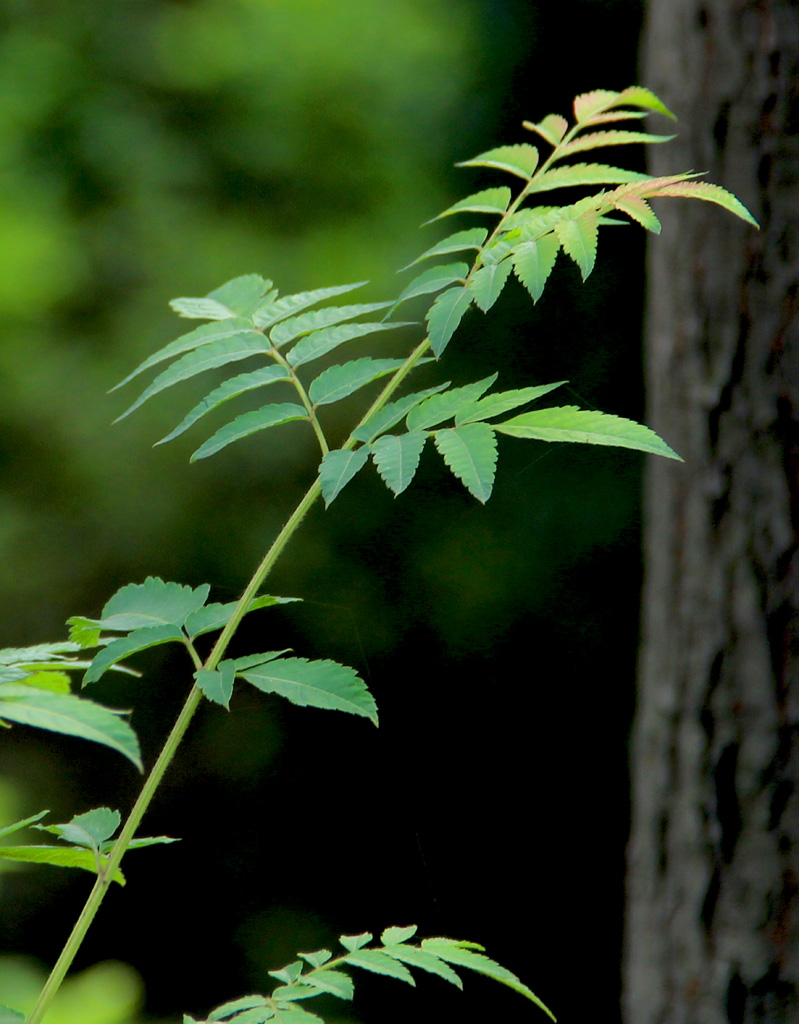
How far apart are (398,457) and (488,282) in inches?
Answer: 3.5

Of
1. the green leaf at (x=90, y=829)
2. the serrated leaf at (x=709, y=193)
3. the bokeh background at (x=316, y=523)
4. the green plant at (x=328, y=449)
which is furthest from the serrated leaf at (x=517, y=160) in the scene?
the bokeh background at (x=316, y=523)

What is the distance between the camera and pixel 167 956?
7.55 ft

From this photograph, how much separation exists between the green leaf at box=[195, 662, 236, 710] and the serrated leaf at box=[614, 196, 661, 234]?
0.26 m

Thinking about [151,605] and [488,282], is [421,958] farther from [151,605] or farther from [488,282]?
[488,282]

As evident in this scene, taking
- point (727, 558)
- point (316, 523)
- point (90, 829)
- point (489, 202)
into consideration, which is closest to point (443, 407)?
point (489, 202)

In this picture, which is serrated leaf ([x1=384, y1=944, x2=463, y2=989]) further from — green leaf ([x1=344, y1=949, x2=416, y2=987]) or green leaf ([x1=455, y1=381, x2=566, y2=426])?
green leaf ([x1=455, y1=381, x2=566, y2=426])

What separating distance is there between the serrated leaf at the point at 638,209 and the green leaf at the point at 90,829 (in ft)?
1.15

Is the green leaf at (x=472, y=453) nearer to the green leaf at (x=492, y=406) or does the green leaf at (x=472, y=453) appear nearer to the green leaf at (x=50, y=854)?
the green leaf at (x=492, y=406)

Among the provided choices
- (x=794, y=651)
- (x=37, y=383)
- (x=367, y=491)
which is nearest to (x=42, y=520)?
(x=37, y=383)

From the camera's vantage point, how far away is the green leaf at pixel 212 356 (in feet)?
1.45

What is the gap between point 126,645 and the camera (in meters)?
Answer: 0.39

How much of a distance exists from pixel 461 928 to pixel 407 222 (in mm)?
1718

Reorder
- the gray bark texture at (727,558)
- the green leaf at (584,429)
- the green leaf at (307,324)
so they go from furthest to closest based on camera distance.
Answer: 1. the gray bark texture at (727,558)
2. the green leaf at (307,324)
3. the green leaf at (584,429)

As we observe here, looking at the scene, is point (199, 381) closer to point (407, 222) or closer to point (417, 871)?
point (407, 222)
